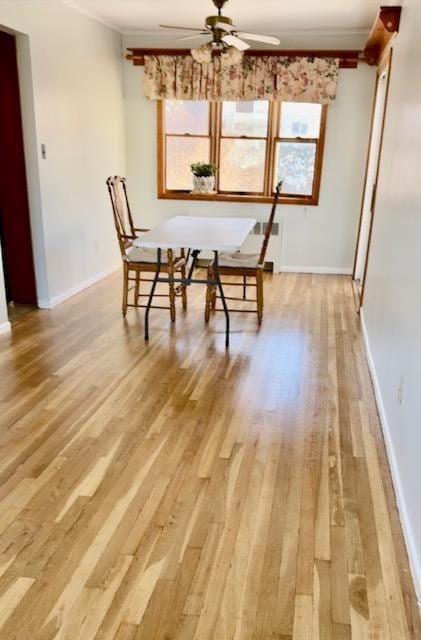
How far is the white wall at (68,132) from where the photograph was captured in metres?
4.17

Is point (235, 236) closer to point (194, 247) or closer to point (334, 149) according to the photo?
point (194, 247)

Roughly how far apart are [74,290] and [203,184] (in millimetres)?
2036

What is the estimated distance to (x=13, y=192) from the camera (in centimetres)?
439

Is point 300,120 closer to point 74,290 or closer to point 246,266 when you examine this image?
point 246,266

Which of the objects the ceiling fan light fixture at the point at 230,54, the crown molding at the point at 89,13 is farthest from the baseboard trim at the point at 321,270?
the crown molding at the point at 89,13

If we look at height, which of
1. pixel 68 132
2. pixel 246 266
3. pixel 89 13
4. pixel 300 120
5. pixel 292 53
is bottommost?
pixel 246 266

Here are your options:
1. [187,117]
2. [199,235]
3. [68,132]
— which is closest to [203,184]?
[187,117]

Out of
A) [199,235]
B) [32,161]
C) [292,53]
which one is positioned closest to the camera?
[199,235]

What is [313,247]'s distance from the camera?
6.14 m

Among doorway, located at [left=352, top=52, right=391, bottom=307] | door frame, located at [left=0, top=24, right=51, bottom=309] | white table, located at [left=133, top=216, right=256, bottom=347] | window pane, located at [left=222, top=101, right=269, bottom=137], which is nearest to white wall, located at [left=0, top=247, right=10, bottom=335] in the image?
door frame, located at [left=0, top=24, right=51, bottom=309]

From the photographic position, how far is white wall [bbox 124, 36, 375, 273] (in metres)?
5.61

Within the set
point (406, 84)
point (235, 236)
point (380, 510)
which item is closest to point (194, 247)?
point (235, 236)

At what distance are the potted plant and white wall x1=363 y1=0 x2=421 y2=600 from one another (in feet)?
8.04

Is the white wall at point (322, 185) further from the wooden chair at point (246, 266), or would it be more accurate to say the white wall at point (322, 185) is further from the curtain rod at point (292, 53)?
the wooden chair at point (246, 266)
